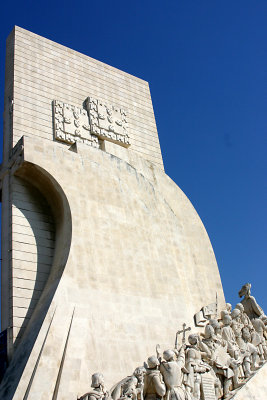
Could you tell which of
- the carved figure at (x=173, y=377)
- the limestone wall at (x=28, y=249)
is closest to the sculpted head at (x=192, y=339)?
the carved figure at (x=173, y=377)

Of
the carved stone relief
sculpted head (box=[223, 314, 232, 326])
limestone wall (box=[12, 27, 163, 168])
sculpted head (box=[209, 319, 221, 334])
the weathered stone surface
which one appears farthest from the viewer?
the carved stone relief

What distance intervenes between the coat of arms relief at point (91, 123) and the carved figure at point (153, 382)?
4.70 metres

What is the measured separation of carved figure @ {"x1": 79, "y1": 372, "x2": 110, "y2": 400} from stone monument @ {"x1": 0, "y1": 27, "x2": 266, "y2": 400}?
2 cm

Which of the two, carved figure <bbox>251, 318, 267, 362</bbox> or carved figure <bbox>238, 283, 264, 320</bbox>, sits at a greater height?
carved figure <bbox>238, 283, 264, 320</bbox>

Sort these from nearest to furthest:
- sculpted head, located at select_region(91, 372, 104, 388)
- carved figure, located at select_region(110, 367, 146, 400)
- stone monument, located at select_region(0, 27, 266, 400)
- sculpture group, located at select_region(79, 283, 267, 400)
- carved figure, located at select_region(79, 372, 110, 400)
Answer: carved figure, located at select_region(79, 372, 110, 400), sculpted head, located at select_region(91, 372, 104, 388), carved figure, located at select_region(110, 367, 146, 400), sculpture group, located at select_region(79, 283, 267, 400), stone monument, located at select_region(0, 27, 266, 400)

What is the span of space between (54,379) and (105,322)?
4.31 feet

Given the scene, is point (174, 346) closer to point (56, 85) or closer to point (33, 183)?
point (33, 183)

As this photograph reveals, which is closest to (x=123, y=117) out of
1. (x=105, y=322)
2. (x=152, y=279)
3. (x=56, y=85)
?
(x=56, y=85)

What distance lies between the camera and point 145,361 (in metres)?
8.39

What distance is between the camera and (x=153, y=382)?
772 cm

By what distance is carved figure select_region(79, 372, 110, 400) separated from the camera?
7.05 meters

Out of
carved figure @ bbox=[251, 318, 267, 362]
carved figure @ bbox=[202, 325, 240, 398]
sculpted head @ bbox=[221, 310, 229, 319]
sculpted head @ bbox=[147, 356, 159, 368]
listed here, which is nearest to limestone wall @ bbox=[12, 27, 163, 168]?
sculpted head @ bbox=[221, 310, 229, 319]

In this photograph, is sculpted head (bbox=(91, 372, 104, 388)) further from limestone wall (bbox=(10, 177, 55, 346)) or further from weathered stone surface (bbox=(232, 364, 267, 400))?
weathered stone surface (bbox=(232, 364, 267, 400))

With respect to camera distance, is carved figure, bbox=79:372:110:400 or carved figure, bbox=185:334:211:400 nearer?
carved figure, bbox=79:372:110:400
